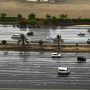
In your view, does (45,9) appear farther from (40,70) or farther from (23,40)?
(40,70)

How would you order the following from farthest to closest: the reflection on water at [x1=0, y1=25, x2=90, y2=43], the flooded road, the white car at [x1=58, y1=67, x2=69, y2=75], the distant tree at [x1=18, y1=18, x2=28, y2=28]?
the distant tree at [x1=18, y1=18, x2=28, y2=28], the reflection on water at [x1=0, y1=25, x2=90, y2=43], the white car at [x1=58, y1=67, x2=69, y2=75], the flooded road

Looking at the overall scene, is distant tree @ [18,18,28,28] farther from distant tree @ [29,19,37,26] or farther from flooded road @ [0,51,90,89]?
flooded road @ [0,51,90,89]

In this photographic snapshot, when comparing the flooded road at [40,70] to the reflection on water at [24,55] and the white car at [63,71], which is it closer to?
the reflection on water at [24,55]

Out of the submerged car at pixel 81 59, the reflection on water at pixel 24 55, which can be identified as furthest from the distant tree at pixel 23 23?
the submerged car at pixel 81 59

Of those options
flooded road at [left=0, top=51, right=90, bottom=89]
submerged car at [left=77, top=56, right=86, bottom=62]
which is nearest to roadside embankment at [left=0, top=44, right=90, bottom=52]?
flooded road at [left=0, top=51, right=90, bottom=89]

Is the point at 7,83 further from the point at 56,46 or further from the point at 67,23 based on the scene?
the point at 67,23
